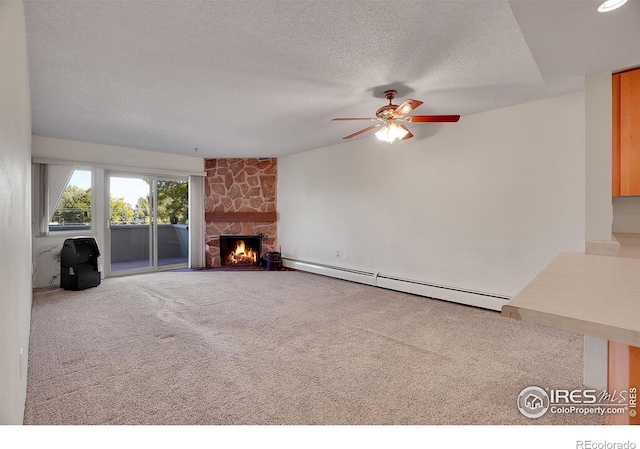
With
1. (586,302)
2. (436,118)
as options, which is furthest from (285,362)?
(436,118)

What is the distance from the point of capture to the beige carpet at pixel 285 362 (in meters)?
1.82

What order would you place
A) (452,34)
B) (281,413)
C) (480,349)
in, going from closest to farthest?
(281,413), (452,34), (480,349)

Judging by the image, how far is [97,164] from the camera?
17.4 ft

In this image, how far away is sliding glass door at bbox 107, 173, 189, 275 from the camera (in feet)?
18.9

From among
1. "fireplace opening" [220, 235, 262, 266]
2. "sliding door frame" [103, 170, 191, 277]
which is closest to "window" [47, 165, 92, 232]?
"sliding door frame" [103, 170, 191, 277]

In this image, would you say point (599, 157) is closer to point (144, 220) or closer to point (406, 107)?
point (406, 107)

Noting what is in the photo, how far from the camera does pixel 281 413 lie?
1801 mm

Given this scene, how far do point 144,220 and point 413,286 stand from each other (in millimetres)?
5188

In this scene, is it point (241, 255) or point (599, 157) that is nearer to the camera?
point (599, 157)

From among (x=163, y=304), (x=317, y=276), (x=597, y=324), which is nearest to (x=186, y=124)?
(x=163, y=304)

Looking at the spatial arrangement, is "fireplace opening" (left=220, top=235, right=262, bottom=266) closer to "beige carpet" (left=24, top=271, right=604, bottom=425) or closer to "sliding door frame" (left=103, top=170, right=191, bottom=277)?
"sliding door frame" (left=103, top=170, right=191, bottom=277)

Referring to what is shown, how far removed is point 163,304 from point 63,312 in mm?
1044

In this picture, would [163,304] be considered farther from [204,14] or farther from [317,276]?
[204,14]

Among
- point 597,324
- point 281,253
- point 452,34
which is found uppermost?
point 452,34
